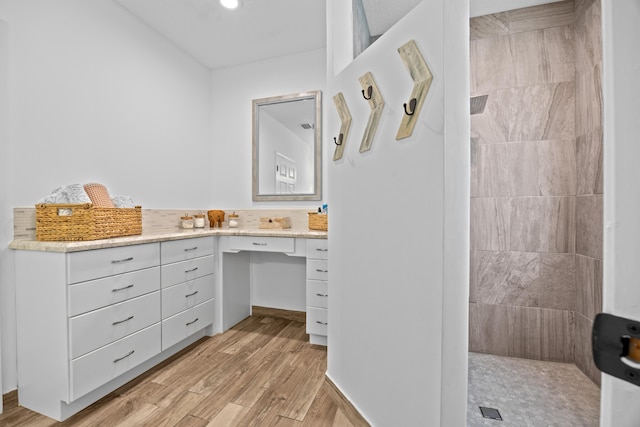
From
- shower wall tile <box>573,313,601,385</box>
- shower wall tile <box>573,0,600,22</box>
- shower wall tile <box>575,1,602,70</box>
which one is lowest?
shower wall tile <box>573,313,601,385</box>

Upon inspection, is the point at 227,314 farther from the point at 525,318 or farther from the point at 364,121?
the point at 525,318

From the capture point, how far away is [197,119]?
294cm

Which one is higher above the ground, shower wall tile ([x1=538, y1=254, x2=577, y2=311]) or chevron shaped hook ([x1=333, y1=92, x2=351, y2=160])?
chevron shaped hook ([x1=333, y1=92, x2=351, y2=160])

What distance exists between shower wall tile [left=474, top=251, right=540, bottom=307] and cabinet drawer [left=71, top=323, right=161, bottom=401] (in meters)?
2.29

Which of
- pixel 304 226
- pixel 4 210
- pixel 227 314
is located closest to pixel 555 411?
pixel 304 226

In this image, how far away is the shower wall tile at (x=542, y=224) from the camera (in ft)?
6.15

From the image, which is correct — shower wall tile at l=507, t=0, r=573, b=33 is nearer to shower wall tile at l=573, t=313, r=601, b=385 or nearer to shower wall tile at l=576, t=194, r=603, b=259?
shower wall tile at l=576, t=194, r=603, b=259

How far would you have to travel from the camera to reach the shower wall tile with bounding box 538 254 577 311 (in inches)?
73.7

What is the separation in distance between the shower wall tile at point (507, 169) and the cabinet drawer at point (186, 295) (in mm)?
2260

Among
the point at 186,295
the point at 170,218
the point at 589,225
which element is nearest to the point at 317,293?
the point at 186,295

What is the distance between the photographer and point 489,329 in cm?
207

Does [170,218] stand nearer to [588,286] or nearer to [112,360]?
[112,360]

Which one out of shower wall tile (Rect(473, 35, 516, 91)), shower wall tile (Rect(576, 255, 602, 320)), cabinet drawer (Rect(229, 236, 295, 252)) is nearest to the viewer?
shower wall tile (Rect(576, 255, 602, 320))

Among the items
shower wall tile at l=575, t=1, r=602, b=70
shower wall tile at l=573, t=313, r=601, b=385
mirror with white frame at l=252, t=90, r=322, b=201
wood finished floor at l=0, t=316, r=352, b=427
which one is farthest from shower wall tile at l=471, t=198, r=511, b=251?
wood finished floor at l=0, t=316, r=352, b=427
